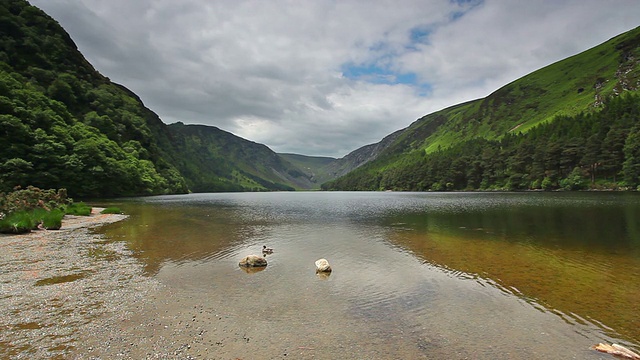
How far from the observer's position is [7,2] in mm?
131250

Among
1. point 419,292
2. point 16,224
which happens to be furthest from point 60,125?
point 419,292

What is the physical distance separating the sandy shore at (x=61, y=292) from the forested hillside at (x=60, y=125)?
4991 centimetres

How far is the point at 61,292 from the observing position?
1327 cm

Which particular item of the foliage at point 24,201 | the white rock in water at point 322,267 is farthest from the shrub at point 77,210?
the white rock in water at point 322,267

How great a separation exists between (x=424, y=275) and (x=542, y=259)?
982 centimetres

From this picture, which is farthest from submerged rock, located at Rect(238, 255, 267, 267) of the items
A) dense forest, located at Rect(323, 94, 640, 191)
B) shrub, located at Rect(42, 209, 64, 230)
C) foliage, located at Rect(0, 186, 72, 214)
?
dense forest, located at Rect(323, 94, 640, 191)

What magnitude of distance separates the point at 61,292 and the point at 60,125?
10369 centimetres

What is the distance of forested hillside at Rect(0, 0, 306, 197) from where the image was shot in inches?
2793

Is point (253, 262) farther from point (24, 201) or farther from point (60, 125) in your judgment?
point (60, 125)

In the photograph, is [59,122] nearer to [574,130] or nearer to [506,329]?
[506,329]

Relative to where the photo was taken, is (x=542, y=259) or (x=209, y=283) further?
(x=542, y=259)

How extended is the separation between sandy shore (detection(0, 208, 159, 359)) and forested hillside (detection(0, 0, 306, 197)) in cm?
4991

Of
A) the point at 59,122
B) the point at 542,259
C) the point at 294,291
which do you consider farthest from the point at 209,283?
the point at 59,122

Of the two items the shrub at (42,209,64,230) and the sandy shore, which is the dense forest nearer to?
the sandy shore
